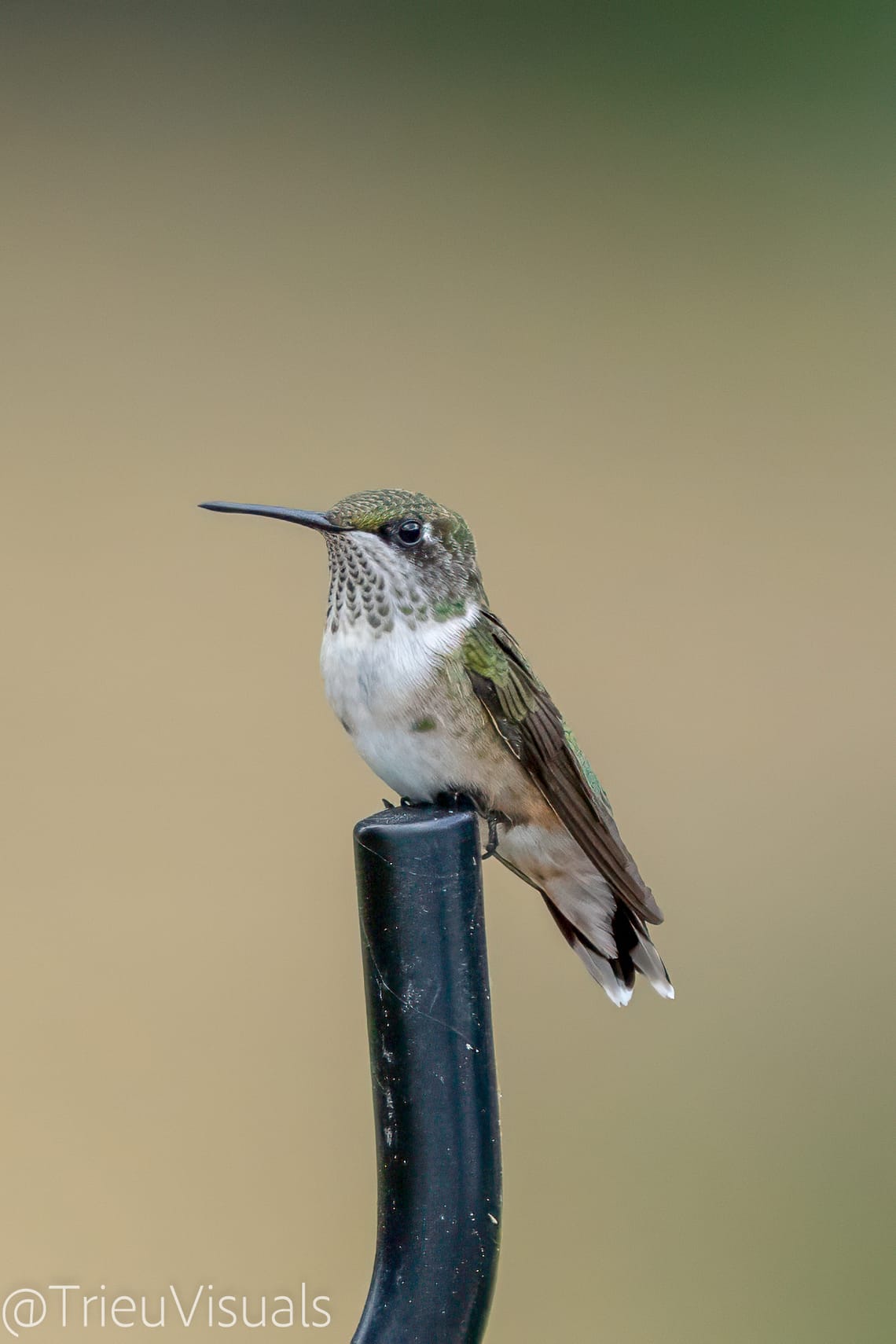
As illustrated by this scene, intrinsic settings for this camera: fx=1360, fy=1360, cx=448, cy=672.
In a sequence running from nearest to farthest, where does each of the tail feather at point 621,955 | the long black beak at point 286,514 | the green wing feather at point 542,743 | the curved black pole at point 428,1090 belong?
the curved black pole at point 428,1090, the long black beak at point 286,514, the green wing feather at point 542,743, the tail feather at point 621,955

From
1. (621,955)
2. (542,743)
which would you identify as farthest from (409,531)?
(621,955)

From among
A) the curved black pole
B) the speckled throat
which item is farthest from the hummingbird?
the curved black pole

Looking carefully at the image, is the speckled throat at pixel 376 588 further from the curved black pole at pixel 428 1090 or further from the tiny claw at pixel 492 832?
the curved black pole at pixel 428 1090

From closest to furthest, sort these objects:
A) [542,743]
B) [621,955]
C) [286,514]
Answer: [286,514] < [542,743] < [621,955]

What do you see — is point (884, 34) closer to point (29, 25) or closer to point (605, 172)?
point (605, 172)

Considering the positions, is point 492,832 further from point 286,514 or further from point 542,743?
point 286,514

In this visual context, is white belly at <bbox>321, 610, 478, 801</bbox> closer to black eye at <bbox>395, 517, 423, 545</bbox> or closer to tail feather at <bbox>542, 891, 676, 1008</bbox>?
black eye at <bbox>395, 517, 423, 545</bbox>

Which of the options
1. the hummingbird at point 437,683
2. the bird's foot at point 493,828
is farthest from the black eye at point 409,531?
the bird's foot at point 493,828

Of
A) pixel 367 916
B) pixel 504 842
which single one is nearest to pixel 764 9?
pixel 504 842
